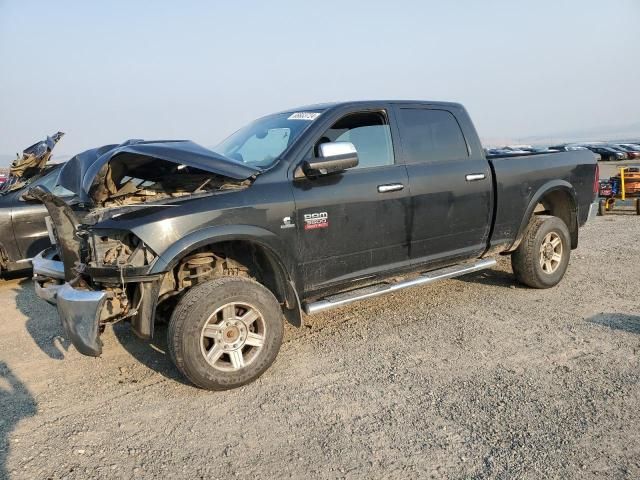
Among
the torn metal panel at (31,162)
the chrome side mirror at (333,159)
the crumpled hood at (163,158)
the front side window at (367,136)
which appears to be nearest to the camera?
the crumpled hood at (163,158)

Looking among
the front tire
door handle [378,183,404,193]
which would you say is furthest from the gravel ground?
door handle [378,183,404,193]

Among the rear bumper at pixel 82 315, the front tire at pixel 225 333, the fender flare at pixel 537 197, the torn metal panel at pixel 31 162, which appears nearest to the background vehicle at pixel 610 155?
the fender flare at pixel 537 197

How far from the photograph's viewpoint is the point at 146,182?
13.1ft

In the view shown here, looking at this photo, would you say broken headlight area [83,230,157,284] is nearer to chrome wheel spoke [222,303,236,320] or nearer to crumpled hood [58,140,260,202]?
crumpled hood [58,140,260,202]

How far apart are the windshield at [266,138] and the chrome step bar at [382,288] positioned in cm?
119

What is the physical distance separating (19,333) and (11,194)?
273 centimetres

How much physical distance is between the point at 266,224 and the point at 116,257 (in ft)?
3.46

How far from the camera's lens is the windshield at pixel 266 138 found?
3912mm

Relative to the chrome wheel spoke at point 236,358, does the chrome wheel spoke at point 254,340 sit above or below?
above

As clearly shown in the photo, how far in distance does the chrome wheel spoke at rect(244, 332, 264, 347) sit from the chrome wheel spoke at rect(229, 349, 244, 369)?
0.10 m

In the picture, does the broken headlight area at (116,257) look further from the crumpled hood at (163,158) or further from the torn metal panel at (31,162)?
Result: the torn metal panel at (31,162)

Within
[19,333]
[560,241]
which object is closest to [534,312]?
[560,241]

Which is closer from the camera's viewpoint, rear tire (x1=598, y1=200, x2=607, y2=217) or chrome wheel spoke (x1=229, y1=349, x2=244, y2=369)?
chrome wheel spoke (x1=229, y1=349, x2=244, y2=369)

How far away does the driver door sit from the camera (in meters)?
3.70
